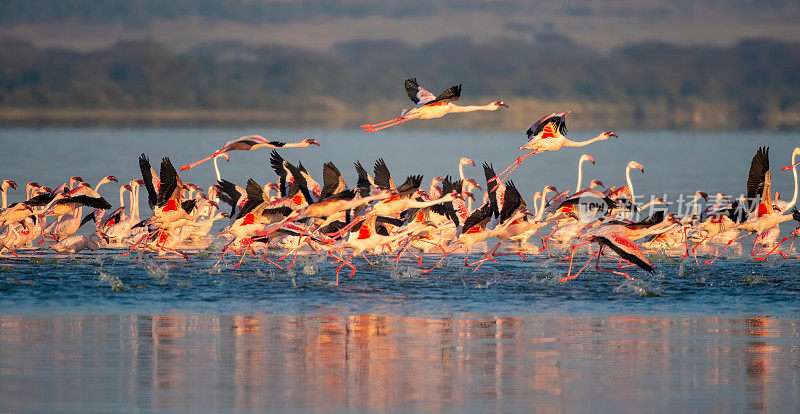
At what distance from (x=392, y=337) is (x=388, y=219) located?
16.5 feet

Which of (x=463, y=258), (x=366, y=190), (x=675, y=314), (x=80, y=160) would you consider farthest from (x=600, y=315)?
(x=80, y=160)

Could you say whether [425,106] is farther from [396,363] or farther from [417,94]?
[396,363]

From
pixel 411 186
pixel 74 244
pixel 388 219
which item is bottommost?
pixel 74 244

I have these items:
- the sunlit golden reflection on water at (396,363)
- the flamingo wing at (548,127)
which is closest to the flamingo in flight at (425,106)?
the flamingo wing at (548,127)

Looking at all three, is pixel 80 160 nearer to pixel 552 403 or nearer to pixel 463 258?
pixel 463 258

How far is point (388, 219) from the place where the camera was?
53.2 ft

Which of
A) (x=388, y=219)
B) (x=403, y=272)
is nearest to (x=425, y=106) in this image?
(x=388, y=219)

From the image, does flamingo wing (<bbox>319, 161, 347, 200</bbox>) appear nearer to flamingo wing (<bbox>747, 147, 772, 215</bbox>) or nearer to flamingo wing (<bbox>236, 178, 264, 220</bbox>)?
flamingo wing (<bbox>236, 178, 264, 220</bbox>)

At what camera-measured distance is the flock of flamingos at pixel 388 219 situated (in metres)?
15.4

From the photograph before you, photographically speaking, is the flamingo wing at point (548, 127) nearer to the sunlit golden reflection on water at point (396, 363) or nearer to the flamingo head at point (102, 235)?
the sunlit golden reflection on water at point (396, 363)

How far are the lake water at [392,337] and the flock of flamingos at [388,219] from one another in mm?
446

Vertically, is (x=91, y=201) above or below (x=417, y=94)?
below

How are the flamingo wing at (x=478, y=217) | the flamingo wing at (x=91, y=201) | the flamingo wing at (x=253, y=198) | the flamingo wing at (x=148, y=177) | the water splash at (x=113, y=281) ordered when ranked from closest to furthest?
the water splash at (x=113, y=281) < the flamingo wing at (x=478, y=217) < the flamingo wing at (x=253, y=198) < the flamingo wing at (x=148, y=177) < the flamingo wing at (x=91, y=201)

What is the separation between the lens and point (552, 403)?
28.5 ft
